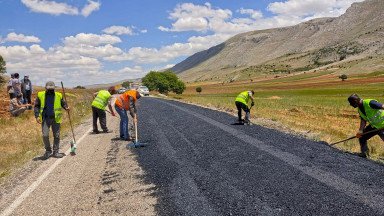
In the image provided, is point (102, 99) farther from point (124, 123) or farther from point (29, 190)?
point (29, 190)

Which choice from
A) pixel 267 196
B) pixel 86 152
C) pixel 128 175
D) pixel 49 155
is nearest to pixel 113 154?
pixel 86 152

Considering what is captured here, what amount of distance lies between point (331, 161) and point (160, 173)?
4.06 m

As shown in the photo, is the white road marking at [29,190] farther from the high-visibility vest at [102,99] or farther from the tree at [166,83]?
the tree at [166,83]

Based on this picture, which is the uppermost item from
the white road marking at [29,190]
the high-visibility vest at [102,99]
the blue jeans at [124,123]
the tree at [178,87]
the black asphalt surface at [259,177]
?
the high-visibility vest at [102,99]

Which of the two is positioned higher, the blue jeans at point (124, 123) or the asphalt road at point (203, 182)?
the blue jeans at point (124, 123)

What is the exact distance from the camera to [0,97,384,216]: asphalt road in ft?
21.2

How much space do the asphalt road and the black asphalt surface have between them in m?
0.02

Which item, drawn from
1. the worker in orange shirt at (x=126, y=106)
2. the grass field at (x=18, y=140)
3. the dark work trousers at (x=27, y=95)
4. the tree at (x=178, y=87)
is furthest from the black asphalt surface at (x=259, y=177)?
the tree at (x=178, y=87)

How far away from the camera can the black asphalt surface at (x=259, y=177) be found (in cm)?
631

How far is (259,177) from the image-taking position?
8.05 meters

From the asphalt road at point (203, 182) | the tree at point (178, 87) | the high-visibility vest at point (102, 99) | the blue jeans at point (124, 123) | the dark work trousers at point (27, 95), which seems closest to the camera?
the asphalt road at point (203, 182)

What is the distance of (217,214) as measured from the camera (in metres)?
6.07

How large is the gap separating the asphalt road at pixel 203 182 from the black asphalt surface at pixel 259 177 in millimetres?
17

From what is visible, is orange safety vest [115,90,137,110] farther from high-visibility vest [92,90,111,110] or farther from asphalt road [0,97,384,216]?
asphalt road [0,97,384,216]
